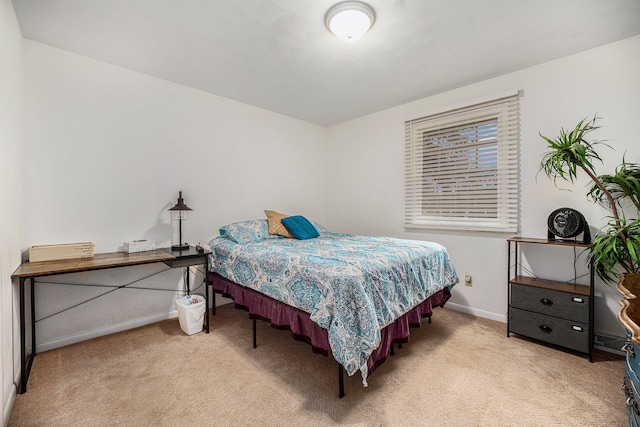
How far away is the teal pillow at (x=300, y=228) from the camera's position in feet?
10.6

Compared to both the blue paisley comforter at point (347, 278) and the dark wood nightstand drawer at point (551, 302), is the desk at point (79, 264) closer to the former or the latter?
the blue paisley comforter at point (347, 278)

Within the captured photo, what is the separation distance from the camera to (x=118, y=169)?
265 centimetres

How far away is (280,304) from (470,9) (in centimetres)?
247

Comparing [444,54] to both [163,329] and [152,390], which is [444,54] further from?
[163,329]

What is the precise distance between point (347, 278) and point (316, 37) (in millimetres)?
1847

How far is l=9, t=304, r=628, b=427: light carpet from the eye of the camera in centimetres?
155

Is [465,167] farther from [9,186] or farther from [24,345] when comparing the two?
[24,345]

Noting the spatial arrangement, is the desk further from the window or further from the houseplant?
the houseplant

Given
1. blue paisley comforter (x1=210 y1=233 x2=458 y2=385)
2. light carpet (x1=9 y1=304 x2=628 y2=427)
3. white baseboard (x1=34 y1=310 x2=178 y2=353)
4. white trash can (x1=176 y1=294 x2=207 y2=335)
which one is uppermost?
blue paisley comforter (x1=210 y1=233 x2=458 y2=385)

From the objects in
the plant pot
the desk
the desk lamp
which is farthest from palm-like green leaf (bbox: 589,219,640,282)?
the desk lamp

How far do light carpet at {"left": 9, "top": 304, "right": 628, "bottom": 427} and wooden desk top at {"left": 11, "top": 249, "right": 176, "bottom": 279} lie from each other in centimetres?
74

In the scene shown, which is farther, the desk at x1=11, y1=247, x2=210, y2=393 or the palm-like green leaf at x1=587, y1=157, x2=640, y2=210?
the palm-like green leaf at x1=587, y1=157, x2=640, y2=210

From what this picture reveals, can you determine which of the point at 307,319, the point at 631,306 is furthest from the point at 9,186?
the point at 631,306

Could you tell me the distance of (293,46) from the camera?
2.29 metres
